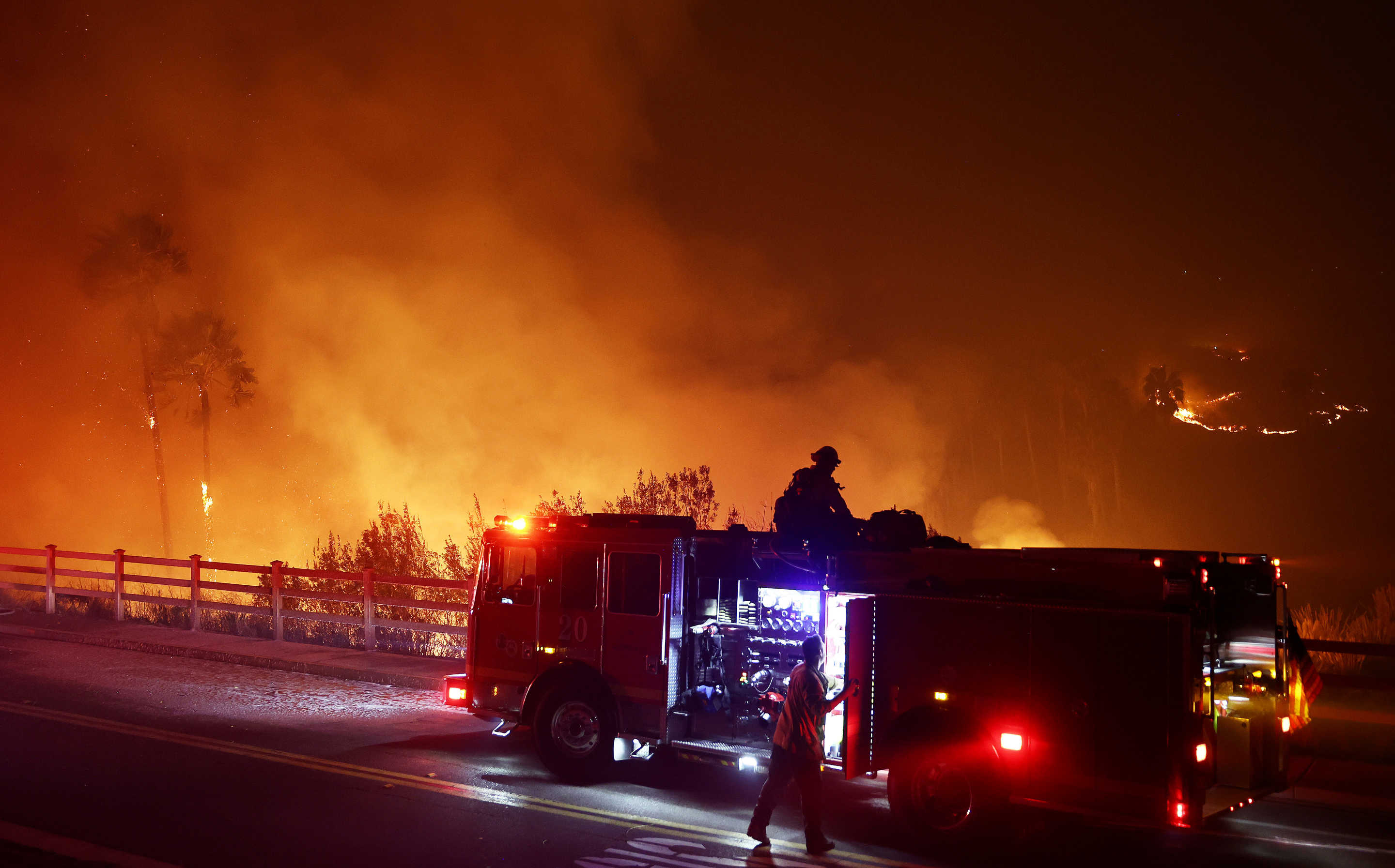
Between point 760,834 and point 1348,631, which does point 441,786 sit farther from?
point 1348,631

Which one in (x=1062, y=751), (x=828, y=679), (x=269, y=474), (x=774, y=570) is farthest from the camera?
(x=269, y=474)

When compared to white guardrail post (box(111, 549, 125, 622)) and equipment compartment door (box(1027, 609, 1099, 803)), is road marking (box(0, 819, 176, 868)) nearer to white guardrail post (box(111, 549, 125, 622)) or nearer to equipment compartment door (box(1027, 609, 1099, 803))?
equipment compartment door (box(1027, 609, 1099, 803))

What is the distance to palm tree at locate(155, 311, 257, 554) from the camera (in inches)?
1658

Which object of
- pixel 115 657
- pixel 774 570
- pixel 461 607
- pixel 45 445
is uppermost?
pixel 45 445

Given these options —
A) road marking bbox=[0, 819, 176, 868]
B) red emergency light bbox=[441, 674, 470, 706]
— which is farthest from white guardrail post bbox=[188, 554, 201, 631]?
road marking bbox=[0, 819, 176, 868]

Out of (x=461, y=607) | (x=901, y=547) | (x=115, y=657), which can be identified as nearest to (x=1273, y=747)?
(x=901, y=547)

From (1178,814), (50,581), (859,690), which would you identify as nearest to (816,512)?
(859,690)

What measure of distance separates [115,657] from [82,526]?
3651cm

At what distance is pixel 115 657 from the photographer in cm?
1538

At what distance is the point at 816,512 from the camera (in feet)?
27.7

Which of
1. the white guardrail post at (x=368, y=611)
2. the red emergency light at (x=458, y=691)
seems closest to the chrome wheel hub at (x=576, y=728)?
the red emergency light at (x=458, y=691)

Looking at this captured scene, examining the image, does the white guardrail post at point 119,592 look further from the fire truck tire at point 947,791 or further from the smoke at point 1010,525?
the smoke at point 1010,525

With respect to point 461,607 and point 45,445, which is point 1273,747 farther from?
point 45,445

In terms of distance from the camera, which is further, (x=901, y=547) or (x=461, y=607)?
(x=461, y=607)
